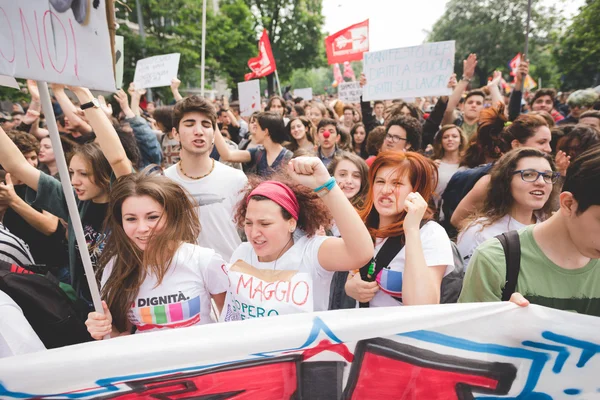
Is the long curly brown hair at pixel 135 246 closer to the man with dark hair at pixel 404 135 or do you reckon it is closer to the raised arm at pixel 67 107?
the raised arm at pixel 67 107

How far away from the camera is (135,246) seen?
1.92 meters

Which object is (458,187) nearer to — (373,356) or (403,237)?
(403,237)

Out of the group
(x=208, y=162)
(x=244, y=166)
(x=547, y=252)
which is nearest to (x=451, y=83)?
(x=244, y=166)

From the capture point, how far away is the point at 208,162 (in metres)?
2.93

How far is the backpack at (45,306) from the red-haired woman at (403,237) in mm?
1246

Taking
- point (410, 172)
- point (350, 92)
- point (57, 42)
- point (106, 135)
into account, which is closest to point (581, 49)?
point (350, 92)

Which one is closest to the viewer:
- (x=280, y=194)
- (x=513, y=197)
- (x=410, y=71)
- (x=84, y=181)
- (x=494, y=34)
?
(x=280, y=194)

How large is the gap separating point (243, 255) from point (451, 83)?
390 centimetres

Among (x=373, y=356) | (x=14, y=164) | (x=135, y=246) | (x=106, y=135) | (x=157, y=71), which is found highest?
(x=157, y=71)

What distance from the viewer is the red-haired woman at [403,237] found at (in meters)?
1.65

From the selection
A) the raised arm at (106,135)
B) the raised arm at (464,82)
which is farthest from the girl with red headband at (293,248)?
the raised arm at (464,82)

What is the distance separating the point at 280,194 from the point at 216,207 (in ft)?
3.82

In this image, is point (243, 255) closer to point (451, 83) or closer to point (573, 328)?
point (573, 328)

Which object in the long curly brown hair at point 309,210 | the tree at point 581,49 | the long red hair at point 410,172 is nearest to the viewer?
the long curly brown hair at point 309,210
